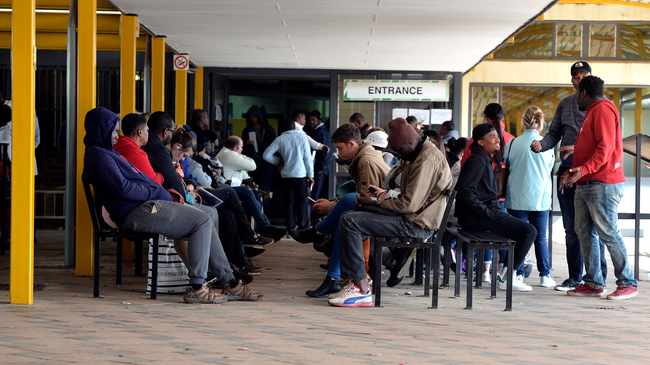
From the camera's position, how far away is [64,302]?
7574 mm

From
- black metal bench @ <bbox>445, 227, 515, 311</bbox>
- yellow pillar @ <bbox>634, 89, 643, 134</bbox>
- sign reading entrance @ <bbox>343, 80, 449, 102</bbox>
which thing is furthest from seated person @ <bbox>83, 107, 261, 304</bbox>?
yellow pillar @ <bbox>634, 89, 643, 134</bbox>

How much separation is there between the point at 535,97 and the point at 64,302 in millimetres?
17205

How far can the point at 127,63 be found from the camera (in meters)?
10.8

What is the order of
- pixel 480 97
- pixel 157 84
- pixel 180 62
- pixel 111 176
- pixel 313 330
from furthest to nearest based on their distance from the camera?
pixel 480 97 → pixel 180 62 → pixel 157 84 → pixel 111 176 → pixel 313 330

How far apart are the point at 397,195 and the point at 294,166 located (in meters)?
6.81

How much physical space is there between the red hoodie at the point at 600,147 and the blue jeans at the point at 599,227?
0.25ft

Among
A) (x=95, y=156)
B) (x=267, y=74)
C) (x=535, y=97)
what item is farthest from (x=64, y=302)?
(x=535, y=97)

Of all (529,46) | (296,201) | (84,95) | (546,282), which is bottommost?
(546,282)

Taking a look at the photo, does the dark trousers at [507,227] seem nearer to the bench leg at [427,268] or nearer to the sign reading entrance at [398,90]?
the bench leg at [427,268]

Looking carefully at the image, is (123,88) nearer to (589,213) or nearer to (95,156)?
(95,156)

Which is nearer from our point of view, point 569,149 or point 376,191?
point 376,191

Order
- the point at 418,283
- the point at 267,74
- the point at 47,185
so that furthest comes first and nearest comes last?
the point at 267,74 < the point at 47,185 < the point at 418,283

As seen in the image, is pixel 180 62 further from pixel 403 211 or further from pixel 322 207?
pixel 403 211

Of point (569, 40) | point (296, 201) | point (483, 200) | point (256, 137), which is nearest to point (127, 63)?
point (483, 200)
